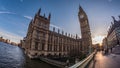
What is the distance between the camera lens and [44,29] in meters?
51.2

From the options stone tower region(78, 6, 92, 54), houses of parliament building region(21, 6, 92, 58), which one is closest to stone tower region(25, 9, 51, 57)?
houses of parliament building region(21, 6, 92, 58)

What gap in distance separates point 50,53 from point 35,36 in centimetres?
1508

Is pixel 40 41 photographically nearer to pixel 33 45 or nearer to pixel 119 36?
pixel 33 45

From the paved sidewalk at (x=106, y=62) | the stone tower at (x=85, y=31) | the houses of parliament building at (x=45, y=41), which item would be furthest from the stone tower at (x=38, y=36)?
the stone tower at (x=85, y=31)

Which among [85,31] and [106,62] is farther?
[85,31]

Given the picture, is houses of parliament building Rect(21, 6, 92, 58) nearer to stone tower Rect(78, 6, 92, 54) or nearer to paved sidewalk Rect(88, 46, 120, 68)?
stone tower Rect(78, 6, 92, 54)

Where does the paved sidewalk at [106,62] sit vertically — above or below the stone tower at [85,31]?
below

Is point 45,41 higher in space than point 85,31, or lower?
lower

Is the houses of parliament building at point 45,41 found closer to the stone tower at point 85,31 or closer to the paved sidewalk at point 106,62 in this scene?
the stone tower at point 85,31

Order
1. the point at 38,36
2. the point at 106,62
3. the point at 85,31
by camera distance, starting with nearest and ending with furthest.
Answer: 1. the point at 106,62
2. the point at 38,36
3. the point at 85,31

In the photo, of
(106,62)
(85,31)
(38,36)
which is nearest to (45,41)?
(38,36)

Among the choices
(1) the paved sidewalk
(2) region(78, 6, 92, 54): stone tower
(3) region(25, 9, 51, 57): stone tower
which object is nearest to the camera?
(1) the paved sidewalk

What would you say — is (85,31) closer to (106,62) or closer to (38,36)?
(38,36)

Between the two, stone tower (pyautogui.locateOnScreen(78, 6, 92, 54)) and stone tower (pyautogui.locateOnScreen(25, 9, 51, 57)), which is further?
stone tower (pyautogui.locateOnScreen(78, 6, 92, 54))
